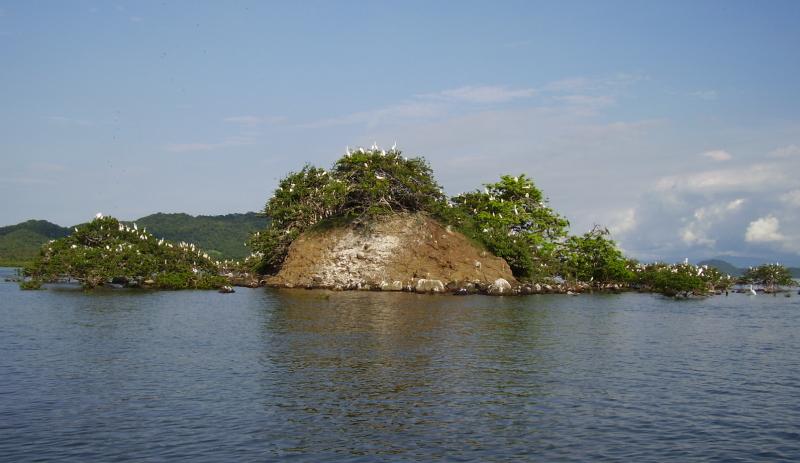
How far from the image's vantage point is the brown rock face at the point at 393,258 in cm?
7169

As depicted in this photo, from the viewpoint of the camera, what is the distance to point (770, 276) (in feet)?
307

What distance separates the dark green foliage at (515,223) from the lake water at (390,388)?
3022 cm

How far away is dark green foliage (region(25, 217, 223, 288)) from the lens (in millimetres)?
66875

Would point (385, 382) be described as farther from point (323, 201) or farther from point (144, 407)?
point (323, 201)

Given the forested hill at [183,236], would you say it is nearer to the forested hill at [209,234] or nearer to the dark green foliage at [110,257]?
the forested hill at [209,234]

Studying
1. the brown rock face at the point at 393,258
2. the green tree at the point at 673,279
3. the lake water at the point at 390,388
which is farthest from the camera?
the green tree at the point at 673,279

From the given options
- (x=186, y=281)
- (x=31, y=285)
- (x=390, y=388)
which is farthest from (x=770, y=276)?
(x=31, y=285)

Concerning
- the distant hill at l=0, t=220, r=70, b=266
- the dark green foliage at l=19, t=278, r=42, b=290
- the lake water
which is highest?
the distant hill at l=0, t=220, r=70, b=266

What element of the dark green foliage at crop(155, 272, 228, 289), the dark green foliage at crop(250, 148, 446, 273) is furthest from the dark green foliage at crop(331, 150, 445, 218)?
the dark green foliage at crop(155, 272, 228, 289)

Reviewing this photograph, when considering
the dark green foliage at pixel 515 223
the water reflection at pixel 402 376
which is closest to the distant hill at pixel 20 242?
the dark green foliage at pixel 515 223

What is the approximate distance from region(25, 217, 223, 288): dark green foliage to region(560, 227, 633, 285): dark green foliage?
4657 centimetres

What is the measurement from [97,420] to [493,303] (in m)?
42.3

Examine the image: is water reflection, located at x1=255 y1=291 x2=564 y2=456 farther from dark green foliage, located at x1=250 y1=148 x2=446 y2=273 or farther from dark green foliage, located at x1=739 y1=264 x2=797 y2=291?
dark green foliage, located at x1=739 y1=264 x2=797 y2=291

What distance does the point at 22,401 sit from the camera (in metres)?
21.1
